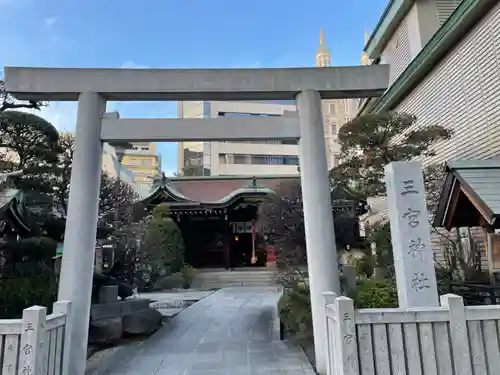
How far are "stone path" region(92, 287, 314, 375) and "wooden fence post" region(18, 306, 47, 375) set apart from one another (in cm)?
210

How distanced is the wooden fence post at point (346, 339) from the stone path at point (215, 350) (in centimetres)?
183

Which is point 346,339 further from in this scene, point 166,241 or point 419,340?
point 166,241

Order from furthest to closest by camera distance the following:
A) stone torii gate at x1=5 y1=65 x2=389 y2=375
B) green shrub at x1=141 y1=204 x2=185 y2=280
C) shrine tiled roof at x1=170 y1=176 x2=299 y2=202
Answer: shrine tiled roof at x1=170 y1=176 x2=299 y2=202 → green shrub at x1=141 y1=204 x2=185 y2=280 → stone torii gate at x1=5 y1=65 x2=389 y2=375

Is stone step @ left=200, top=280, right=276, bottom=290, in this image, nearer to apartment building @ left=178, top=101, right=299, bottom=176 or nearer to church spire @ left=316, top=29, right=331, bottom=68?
apartment building @ left=178, top=101, right=299, bottom=176

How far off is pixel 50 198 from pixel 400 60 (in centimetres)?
1247

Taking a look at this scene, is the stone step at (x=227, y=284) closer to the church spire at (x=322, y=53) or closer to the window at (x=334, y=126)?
the window at (x=334, y=126)

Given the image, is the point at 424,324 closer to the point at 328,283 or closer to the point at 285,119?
the point at 328,283

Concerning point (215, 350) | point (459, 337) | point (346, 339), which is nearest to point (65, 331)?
point (215, 350)

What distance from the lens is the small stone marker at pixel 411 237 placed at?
483cm


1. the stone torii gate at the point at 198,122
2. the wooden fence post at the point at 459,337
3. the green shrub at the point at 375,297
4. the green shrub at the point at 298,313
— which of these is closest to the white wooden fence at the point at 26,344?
the stone torii gate at the point at 198,122

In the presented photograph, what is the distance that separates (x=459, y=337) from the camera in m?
3.93

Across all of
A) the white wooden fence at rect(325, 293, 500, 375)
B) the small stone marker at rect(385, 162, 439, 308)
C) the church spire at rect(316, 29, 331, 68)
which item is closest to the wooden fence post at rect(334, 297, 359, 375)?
the white wooden fence at rect(325, 293, 500, 375)

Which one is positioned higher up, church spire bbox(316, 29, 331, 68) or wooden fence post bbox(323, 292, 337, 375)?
church spire bbox(316, 29, 331, 68)

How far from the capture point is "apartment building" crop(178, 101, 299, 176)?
145ft
